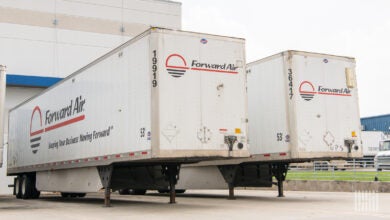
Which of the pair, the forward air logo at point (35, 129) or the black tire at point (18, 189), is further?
the black tire at point (18, 189)

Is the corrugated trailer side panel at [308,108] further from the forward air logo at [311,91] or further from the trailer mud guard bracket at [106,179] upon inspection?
the trailer mud guard bracket at [106,179]

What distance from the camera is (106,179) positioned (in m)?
13.6

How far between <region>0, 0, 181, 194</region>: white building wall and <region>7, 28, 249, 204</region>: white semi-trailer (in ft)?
49.3

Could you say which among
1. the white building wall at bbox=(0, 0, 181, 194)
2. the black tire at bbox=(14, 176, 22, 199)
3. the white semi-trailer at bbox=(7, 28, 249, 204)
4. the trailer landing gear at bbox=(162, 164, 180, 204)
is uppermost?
the white building wall at bbox=(0, 0, 181, 194)

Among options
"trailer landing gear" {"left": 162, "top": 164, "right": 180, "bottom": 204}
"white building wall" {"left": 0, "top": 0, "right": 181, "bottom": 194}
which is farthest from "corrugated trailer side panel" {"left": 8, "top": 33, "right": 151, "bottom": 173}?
"white building wall" {"left": 0, "top": 0, "right": 181, "bottom": 194}

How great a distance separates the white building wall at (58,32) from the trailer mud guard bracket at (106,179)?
16.0m

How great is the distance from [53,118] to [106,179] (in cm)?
501

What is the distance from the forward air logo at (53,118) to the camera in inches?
606

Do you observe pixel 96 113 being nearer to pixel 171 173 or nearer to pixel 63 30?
pixel 171 173

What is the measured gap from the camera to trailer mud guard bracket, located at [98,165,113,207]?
528 inches

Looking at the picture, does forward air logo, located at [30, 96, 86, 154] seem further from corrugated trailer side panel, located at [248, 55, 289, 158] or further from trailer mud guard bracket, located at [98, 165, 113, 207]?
corrugated trailer side panel, located at [248, 55, 289, 158]

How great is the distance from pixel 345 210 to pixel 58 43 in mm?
23026

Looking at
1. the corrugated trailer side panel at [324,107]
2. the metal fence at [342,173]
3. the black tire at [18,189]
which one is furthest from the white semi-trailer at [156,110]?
the metal fence at [342,173]

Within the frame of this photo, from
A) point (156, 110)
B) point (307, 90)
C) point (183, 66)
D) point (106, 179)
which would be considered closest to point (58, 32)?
point (106, 179)
